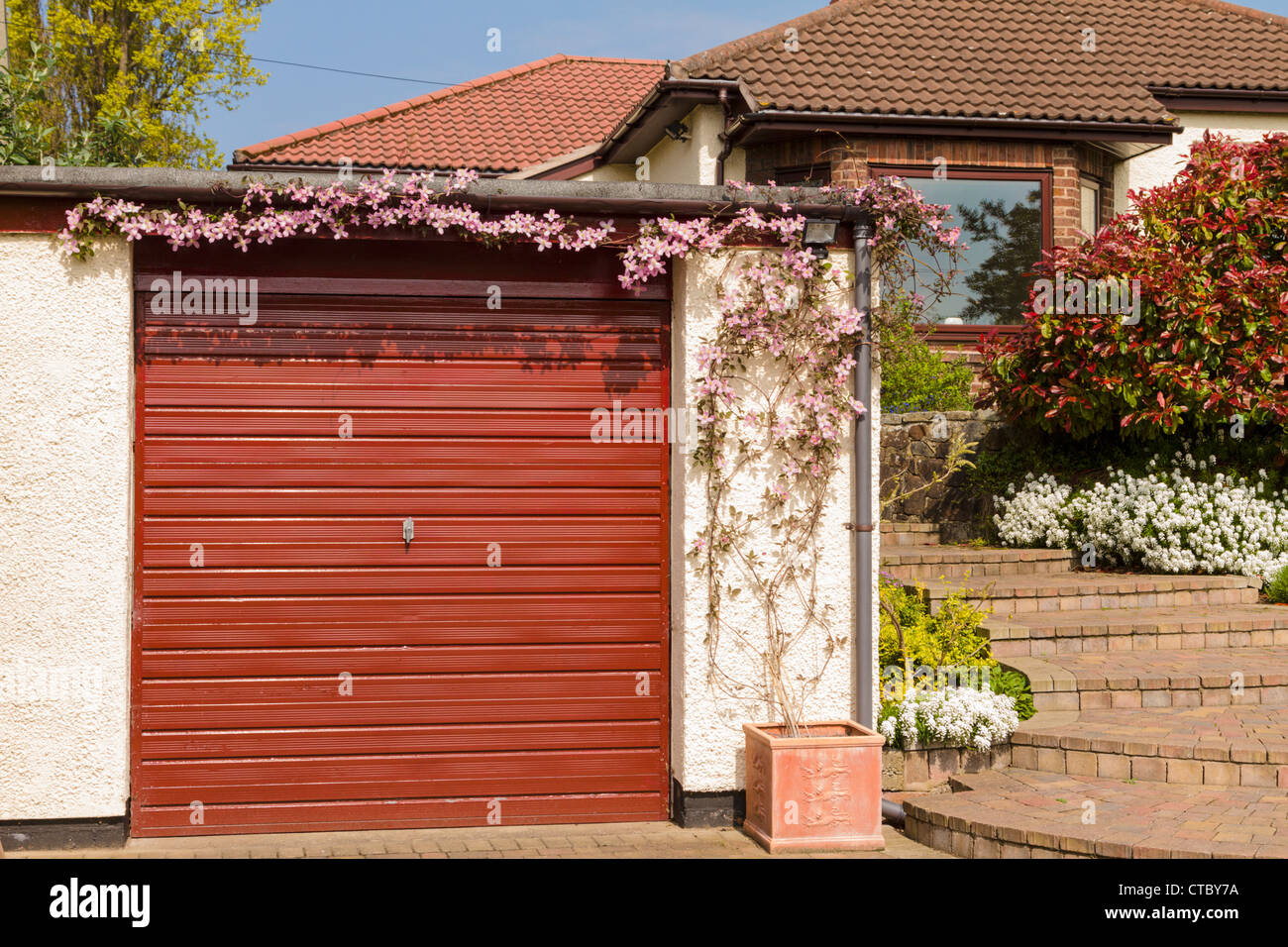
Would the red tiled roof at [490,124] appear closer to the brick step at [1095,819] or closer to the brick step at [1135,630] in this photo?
the brick step at [1135,630]

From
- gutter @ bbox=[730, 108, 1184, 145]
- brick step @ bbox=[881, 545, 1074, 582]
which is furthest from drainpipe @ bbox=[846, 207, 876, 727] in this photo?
gutter @ bbox=[730, 108, 1184, 145]

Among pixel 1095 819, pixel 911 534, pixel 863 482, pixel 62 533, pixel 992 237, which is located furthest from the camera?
pixel 992 237

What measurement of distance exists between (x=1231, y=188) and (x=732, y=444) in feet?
20.5

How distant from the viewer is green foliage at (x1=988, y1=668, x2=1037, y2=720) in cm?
691

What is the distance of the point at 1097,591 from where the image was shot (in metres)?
8.81

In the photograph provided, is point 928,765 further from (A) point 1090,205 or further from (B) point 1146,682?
(A) point 1090,205

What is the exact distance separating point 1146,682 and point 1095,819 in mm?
1983

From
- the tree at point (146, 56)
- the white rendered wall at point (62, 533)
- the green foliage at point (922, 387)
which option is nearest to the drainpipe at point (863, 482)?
the white rendered wall at point (62, 533)

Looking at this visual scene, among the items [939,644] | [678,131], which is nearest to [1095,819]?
[939,644]

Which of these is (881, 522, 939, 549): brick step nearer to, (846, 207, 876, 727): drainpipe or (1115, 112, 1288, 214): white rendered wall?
(846, 207, 876, 727): drainpipe

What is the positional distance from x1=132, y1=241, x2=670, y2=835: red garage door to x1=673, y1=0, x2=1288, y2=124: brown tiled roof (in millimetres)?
7351

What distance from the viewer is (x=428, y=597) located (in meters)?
6.07

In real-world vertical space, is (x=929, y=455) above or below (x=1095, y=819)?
above
